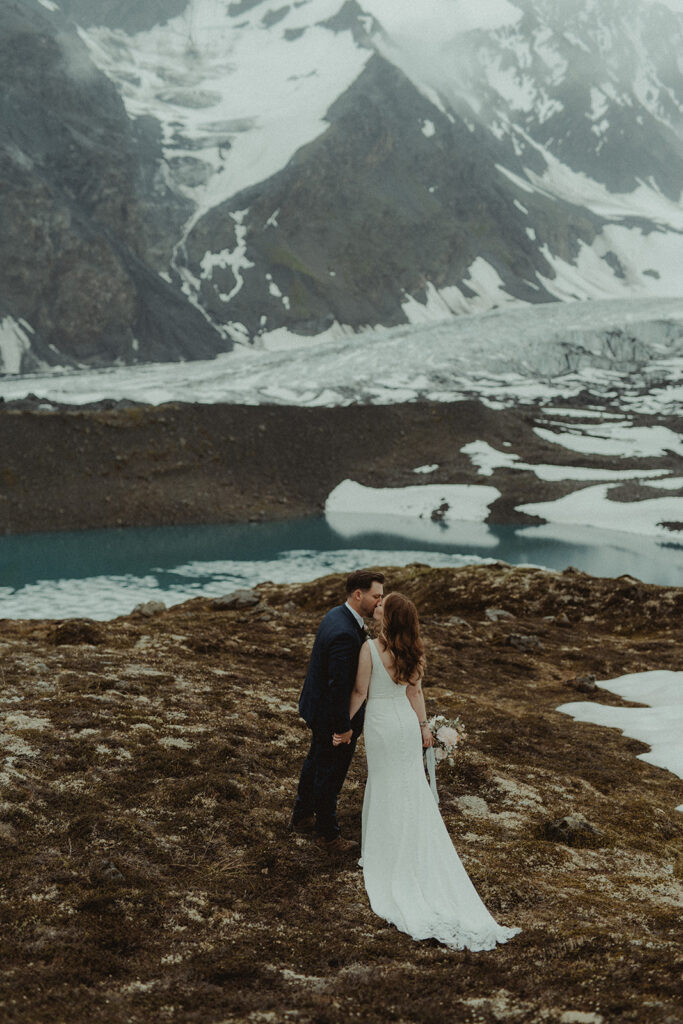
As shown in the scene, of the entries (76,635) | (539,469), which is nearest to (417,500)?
(539,469)

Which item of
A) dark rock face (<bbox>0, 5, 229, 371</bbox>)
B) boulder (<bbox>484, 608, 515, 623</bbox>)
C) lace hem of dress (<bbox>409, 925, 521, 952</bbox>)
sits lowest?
boulder (<bbox>484, 608, 515, 623</bbox>)

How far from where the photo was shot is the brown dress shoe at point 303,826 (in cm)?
920

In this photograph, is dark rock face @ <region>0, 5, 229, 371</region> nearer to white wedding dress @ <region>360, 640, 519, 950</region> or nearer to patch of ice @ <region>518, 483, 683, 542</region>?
patch of ice @ <region>518, 483, 683, 542</region>

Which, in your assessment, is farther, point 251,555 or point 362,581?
point 251,555

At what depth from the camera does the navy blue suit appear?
8.48 meters

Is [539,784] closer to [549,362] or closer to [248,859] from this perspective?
[248,859]

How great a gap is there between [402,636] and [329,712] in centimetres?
127

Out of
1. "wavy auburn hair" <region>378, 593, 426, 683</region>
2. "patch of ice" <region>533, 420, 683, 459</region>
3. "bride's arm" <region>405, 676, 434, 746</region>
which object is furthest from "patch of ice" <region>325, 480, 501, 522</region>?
"wavy auburn hair" <region>378, 593, 426, 683</region>

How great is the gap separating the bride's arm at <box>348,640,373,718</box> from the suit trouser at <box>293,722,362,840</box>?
40 cm

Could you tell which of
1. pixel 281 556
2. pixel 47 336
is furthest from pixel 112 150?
pixel 281 556

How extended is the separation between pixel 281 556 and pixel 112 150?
133 metres

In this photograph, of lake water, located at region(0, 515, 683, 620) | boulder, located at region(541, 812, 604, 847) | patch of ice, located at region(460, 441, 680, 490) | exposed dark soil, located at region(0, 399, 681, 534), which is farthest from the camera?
patch of ice, located at region(460, 441, 680, 490)

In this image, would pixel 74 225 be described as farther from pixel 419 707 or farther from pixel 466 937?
pixel 466 937

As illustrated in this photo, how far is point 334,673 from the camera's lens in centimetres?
847
